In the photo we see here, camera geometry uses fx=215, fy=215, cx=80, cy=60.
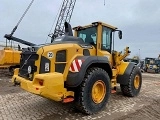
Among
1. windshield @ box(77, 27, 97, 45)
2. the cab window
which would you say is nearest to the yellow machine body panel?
windshield @ box(77, 27, 97, 45)

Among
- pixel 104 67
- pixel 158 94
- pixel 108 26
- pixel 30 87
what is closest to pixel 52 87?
pixel 30 87

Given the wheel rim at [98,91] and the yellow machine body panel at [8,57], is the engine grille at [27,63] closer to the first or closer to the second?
the wheel rim at [98,91]

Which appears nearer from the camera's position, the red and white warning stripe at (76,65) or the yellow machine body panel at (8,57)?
the red and white warning stripe at (76,65)

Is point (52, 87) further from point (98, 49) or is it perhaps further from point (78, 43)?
point (98, 49)

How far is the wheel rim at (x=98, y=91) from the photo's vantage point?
5.43m

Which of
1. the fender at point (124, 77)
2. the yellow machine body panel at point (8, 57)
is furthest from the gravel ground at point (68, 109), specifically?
the yellow machine body panel at point (8, 57)

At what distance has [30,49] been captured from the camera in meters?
5.44

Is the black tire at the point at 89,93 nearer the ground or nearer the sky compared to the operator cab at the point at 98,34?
nearer the ground

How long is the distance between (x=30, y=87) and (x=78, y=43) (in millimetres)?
1752

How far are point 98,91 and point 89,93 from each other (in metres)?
0.55

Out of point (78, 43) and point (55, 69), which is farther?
point (78, 43)

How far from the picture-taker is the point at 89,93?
519 cm

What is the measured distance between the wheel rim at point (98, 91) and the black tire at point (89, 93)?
59 millimetres

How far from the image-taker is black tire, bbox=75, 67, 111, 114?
16.6 ft
